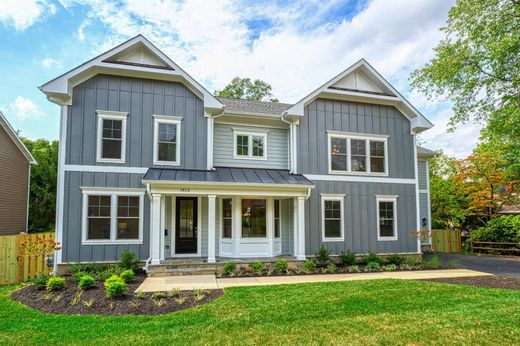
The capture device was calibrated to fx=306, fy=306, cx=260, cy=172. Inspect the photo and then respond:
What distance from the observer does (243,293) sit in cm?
711

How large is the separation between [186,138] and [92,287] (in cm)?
551

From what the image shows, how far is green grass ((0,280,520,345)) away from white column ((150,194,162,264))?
347 centimetres

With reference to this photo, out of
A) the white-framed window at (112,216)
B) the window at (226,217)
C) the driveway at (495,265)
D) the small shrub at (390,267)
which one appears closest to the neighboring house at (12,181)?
the white-framed window at (112,216)

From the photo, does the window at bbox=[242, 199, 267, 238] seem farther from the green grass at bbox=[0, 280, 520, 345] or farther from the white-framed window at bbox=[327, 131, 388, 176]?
the green grass at bbox=[0, 280, 520, 345]

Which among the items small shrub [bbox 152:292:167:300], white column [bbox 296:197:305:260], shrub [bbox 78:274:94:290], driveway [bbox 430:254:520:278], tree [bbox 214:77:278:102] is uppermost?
tree [bbox 214:77:278:102]

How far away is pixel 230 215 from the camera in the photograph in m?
11.2

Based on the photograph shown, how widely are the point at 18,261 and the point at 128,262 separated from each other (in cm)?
327

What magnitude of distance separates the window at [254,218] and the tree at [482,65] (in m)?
10.5

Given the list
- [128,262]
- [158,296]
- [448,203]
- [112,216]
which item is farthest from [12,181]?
[448,203]

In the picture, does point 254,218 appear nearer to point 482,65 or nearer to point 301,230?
point 301,230

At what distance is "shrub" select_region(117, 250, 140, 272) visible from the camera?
9.55 m

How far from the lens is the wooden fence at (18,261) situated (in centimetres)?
908

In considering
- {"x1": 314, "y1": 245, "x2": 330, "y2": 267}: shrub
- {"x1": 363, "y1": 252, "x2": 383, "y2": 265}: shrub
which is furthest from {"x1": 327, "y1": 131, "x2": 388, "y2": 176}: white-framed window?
{"x1": 363, "y1": 252, "x2": 383, "y2": 265}: shrub

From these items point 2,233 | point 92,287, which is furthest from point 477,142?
point 2,233
